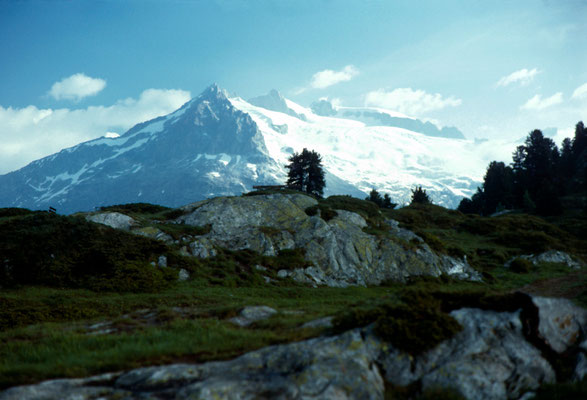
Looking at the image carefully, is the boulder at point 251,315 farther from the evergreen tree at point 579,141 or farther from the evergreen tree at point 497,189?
the evergreen tree at point 579,141

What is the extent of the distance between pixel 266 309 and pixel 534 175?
95209mm

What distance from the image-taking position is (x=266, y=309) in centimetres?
1287

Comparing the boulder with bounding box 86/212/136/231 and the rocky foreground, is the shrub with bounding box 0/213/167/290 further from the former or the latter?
the boulder with bounding box 86/212/136/231

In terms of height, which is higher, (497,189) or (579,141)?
(579,141)

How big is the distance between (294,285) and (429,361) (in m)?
15.6

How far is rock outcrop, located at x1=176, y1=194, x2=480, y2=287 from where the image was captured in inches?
998

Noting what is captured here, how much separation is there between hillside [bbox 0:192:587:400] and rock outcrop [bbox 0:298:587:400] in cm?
3

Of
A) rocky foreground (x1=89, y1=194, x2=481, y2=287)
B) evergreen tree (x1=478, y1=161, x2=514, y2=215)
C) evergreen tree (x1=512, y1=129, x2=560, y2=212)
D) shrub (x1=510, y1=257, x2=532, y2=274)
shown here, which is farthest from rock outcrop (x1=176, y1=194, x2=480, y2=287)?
evergreen tree (x1=478, y1=161, x2=514, y2=215)

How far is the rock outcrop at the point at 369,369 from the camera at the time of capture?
607 centimetres

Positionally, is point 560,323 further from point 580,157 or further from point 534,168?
point 580,157

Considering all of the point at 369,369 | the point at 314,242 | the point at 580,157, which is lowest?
the point at 369,369

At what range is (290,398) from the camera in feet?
19.5

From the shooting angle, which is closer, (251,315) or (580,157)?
(251,315)

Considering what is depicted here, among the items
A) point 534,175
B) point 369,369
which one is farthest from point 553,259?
point 534,175
